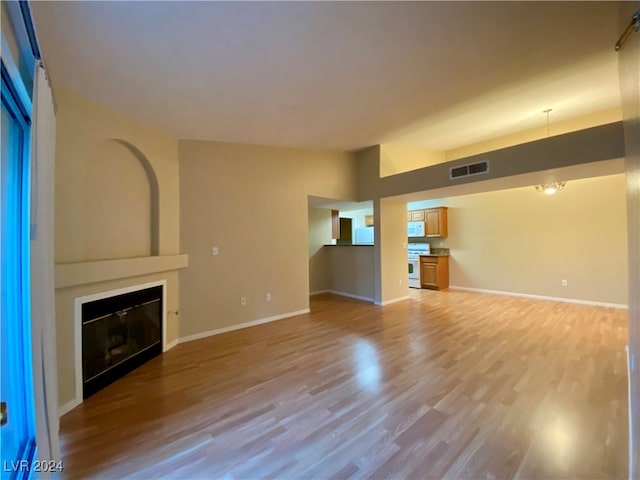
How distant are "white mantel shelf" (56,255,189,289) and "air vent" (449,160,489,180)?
13.5 ft

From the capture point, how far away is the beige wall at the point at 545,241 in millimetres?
4840

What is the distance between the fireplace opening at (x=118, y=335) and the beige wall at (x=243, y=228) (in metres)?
0.47

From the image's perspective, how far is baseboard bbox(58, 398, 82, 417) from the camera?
206 centimetres

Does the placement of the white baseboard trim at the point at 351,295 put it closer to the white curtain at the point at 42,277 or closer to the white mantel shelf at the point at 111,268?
the white mantel shelf at the point at 111,268

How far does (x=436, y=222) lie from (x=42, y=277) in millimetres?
7309

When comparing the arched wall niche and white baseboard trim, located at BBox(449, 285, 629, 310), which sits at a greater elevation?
the arched wall niche

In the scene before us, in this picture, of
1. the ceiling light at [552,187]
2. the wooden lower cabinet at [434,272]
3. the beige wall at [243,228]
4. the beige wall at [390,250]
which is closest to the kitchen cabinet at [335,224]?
the beige wall at [390,250]

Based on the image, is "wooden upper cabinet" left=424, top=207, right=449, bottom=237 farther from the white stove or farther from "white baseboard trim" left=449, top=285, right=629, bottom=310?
"white baseboard trim" left=449, top=285, right=629, bottom=310

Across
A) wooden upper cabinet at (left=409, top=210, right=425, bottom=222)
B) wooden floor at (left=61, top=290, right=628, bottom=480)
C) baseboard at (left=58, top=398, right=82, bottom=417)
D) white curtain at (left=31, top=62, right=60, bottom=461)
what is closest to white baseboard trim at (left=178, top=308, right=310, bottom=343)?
wooden floor at (left=61, top=290, right=628, bottom=480)

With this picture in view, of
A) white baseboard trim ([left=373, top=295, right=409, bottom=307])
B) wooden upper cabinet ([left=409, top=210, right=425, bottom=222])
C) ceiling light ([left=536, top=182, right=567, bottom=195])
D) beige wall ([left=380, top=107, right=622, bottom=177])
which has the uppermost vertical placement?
beige wall ([left=380, top=107, right=622, bottom=177])

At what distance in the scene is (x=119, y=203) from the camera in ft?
9.46

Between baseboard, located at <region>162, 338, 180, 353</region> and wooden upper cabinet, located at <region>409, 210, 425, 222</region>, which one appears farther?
wooden upper cabinet, located at <region>409, 210, 425, 222</region>

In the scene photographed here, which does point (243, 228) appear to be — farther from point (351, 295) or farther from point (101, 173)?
point (351, 295)

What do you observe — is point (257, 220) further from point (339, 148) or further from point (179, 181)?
point (339, 148)
